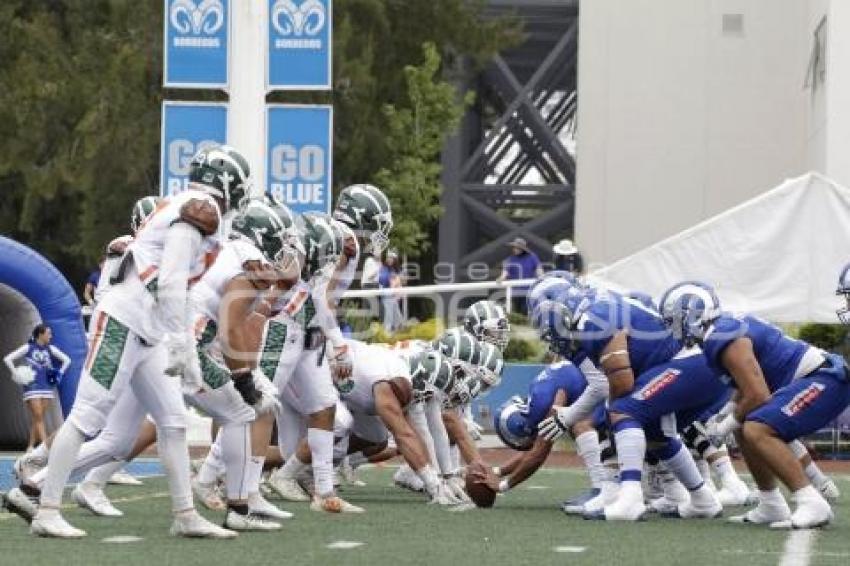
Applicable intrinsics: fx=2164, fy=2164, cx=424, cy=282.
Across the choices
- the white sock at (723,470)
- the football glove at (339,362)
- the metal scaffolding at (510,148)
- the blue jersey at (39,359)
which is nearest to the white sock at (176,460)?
the football glove at (339,362)

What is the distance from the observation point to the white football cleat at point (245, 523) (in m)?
11.2

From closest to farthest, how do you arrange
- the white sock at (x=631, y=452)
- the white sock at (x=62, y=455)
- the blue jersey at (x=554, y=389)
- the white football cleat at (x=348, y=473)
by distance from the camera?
1. the white sock at (x=62, y=455)
2. the white sock at (x=631, y=452)
3. the blue jersey at (x=554, y=389)
4. the white football cleat at (x=348, y=473)

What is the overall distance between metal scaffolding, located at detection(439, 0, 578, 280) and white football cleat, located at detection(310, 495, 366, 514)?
89.3ft

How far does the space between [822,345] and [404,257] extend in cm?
1516

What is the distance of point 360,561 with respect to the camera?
32.1 feet

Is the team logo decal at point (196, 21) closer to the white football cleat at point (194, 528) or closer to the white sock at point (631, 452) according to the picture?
the white sock at point (631, 452)

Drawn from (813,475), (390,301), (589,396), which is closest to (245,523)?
(589,396)

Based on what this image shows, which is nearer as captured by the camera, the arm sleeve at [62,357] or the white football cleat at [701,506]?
the white football cleat at [701,506]

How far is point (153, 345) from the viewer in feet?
34.9

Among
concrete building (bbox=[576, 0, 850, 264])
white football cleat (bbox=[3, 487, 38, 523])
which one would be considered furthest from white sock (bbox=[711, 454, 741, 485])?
concrete building (bbox=[576, 0, 850, 264])

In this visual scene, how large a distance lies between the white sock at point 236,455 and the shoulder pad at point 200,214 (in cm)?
115

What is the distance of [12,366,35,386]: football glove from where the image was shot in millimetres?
17328

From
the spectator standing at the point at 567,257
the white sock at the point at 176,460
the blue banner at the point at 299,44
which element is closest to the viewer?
the white sock at the point at 176,460

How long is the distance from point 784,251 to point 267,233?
9093 millimetres
